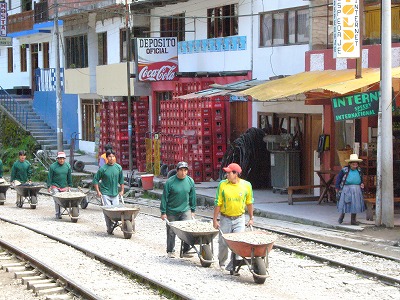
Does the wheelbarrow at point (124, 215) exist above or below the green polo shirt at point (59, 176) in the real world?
below

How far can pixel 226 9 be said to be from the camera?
103 ft

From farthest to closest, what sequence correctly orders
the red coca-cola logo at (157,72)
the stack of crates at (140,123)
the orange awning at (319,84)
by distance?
1. the stack of crates at (140,123)
2. the red coca-cola logo at (157,72)
3. the orange awning at (319,84)

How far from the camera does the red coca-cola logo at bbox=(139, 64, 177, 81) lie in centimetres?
3422

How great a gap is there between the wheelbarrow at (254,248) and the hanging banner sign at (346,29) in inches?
305

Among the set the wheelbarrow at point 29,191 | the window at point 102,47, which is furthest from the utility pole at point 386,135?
the window at point 102,47

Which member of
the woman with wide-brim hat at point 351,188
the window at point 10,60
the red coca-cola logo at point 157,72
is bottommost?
the woman with wide-brim hat at point 351,188

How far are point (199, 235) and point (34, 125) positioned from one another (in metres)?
33.2

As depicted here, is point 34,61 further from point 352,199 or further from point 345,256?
point 345,256

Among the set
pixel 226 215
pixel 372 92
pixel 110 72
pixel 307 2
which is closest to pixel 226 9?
pixel 307 2

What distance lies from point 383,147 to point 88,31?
2556 cm

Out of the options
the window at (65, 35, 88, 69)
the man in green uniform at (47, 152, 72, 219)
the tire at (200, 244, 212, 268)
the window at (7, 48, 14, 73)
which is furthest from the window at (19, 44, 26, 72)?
the tire at (200, 244, 212, 268)

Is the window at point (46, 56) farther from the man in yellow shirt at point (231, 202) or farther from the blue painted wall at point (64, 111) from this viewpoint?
the man in yellow shirt at point (231, 202)

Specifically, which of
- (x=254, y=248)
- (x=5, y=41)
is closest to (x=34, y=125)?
(x=5, y=41)

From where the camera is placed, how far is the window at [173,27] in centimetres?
3465
